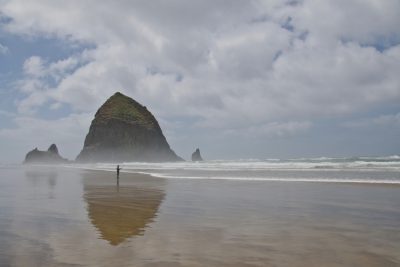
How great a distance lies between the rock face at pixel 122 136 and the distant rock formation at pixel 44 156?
23504 millimetres

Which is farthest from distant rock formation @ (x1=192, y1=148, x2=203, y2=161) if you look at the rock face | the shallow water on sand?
the shallow water on sand

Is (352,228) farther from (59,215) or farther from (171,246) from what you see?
(59,215)

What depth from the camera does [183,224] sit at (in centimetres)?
1012

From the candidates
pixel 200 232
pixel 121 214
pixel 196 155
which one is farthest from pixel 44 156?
→ pixel 200 232

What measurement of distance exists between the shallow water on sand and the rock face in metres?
103

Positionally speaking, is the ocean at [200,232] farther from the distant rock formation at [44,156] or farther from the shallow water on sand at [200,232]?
the distant rock formation at [44,156]

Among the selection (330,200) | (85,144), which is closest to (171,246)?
(330,200)

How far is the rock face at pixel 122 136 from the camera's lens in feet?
382

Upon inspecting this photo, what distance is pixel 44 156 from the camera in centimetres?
14175

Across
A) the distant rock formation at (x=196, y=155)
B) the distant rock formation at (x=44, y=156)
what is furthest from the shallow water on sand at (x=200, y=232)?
the distant rock formation at (x=44, y=156)

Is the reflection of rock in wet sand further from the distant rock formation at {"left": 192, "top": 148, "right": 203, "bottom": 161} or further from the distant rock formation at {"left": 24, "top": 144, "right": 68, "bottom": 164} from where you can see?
the distant rock formation at {"left": 24, "top": 144, "right": 68, "bottom": 164}

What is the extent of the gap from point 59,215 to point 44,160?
141605 mm

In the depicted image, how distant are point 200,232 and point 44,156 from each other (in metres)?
147

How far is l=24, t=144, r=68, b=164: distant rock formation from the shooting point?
5458 inches
